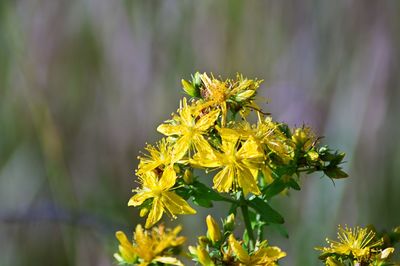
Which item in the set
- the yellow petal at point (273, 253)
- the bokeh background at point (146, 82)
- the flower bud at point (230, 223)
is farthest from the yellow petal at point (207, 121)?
the bokeh background at point (146, 82)

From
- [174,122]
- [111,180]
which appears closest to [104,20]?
[111,180]

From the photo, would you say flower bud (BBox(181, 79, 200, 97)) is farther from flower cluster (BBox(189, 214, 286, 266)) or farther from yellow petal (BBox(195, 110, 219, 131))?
flower cluster (BBox(189, 214, 286, 266))

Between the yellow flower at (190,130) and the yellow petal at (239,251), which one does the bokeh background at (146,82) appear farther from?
the yellow petal at (239,251)

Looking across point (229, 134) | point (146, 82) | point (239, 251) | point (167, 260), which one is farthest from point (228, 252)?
point (146, 82)

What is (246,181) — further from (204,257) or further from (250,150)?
(204,257)

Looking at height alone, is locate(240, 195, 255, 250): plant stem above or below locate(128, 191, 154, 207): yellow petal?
below

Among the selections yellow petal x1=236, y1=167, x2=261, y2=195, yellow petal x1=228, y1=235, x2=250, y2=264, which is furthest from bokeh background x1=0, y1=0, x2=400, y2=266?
yellow petal x1=228, y1=235, x2=250, y2=264

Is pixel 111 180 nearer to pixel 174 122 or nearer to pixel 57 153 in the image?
pixel 57 153
